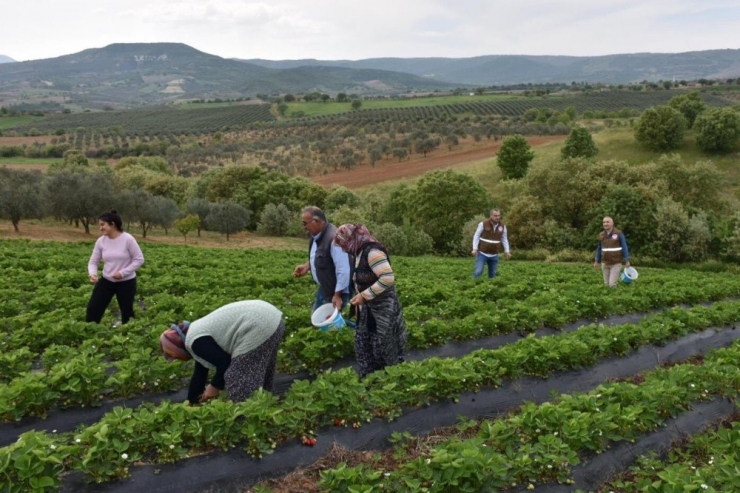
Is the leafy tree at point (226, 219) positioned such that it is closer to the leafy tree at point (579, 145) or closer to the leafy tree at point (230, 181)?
the leafy tree at point (230, 181)

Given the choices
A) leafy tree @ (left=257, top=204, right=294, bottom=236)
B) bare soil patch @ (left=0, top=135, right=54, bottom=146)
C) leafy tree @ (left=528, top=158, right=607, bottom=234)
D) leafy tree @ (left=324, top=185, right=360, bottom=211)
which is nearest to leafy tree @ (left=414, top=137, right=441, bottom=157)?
leafy tree @ (left=324, top=185, right=360, bottom=211)

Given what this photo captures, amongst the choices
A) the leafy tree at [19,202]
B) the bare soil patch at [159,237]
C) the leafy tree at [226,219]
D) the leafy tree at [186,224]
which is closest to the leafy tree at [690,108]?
the bare soil patch at [159,237]

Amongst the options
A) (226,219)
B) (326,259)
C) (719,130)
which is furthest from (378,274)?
(719,130)

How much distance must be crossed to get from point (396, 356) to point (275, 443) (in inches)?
93.4

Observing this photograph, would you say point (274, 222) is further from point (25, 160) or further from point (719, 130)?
point (719, 130)

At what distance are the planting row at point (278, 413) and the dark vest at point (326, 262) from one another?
1.81m

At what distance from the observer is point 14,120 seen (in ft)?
421

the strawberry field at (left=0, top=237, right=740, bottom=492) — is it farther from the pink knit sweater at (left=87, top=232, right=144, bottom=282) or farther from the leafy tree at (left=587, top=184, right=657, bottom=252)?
the leafy tree at (left=587, top=184, right=657, bottom=252)

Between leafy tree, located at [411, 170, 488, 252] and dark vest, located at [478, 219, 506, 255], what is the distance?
3004 cm

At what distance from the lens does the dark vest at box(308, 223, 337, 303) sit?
25.8 feet

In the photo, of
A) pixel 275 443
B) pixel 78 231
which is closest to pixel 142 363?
pixel 275 443

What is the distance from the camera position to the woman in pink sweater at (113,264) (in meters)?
8.69

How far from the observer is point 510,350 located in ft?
26.3

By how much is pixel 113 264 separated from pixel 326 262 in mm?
3704
